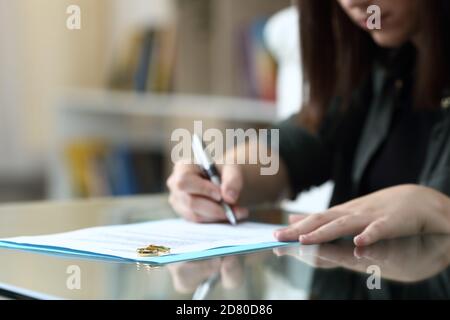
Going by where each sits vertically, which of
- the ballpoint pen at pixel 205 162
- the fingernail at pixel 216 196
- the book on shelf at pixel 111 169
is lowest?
the book on shelf at pixel 111 169

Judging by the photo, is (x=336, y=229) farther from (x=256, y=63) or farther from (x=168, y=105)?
(x=168, y=105)

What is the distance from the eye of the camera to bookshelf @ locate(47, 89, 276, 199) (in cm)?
286

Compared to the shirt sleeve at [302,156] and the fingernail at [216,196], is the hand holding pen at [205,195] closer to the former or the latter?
the fingernail at [216,196]

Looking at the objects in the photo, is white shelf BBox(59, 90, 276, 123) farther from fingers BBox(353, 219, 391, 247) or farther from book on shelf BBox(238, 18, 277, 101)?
fingers BBox(353, 219, 391, 247)

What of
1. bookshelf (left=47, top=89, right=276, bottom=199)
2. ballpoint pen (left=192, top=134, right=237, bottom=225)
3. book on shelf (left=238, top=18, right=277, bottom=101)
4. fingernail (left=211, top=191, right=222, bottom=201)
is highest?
book on shelf (left=238, top=18, right=277, bottom=101)

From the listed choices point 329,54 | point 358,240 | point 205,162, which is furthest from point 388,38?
point 358,240

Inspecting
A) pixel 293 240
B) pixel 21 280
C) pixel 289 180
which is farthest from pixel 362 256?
pixel 289 180

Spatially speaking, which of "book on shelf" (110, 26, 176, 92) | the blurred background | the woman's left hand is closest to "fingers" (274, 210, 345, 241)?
the woman's left hand

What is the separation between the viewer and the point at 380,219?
2.71 ft

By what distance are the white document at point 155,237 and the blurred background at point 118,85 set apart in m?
1.31

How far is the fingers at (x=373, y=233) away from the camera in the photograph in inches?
→ 31.2

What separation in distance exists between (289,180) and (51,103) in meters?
2.29

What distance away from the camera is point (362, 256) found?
74cm

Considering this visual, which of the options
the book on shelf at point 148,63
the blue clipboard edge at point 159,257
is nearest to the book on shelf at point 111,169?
the book on shelf at point 148,63
